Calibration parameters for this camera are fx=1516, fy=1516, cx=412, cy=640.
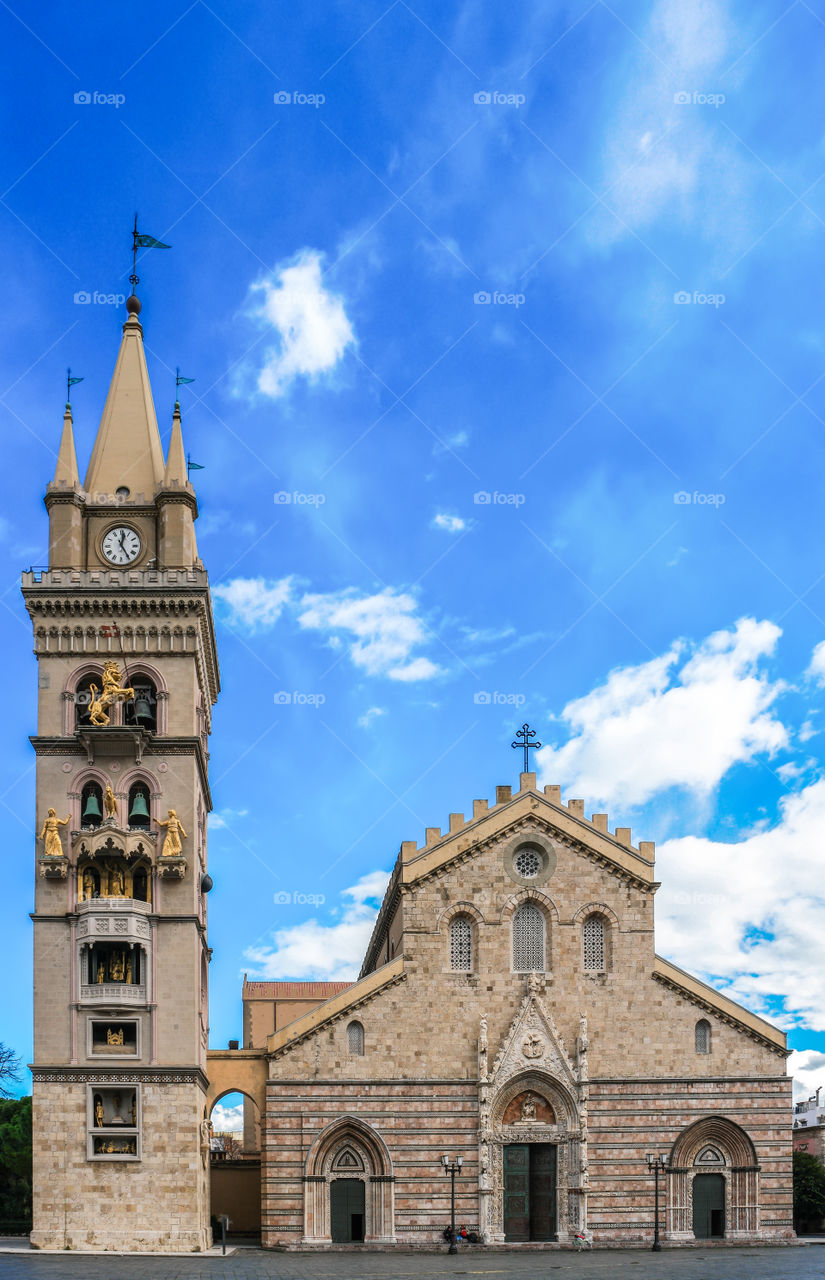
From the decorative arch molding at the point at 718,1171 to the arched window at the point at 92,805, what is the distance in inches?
1076

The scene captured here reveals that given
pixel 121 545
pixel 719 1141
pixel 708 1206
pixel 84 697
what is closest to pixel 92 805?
pixel 84 697

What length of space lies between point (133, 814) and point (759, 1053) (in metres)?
28.3

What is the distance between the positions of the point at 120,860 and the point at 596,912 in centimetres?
2077

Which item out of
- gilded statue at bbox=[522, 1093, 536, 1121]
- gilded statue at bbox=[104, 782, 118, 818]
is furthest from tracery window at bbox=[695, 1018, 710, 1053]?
gilded statue at bbox=[104, 782, 118, 818]

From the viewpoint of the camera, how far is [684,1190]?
2466 inches

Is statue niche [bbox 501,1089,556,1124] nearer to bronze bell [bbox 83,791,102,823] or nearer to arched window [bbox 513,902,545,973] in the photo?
arched window [bbox 513,902,545,973]

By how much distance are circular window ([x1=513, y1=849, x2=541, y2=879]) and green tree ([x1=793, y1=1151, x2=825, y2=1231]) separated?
105ft

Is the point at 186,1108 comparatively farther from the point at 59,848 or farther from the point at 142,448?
the point at 142,448

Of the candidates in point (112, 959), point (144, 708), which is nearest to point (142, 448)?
point (144, 708)

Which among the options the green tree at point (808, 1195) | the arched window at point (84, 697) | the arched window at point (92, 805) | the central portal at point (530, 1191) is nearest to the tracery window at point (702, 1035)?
the central portal at point (530, 1191)

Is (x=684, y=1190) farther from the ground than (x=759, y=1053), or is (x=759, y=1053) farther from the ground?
(x=759, y=1053)

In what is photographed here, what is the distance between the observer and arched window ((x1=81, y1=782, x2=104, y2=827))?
59344 mm

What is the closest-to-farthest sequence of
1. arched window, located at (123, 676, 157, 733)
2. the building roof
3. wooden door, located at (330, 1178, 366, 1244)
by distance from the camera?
arched window, located at (123, 676, 157, 733), wooden door, located at (330, 1178, 366, 1244), the building roof

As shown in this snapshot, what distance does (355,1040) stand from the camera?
6328 cm
